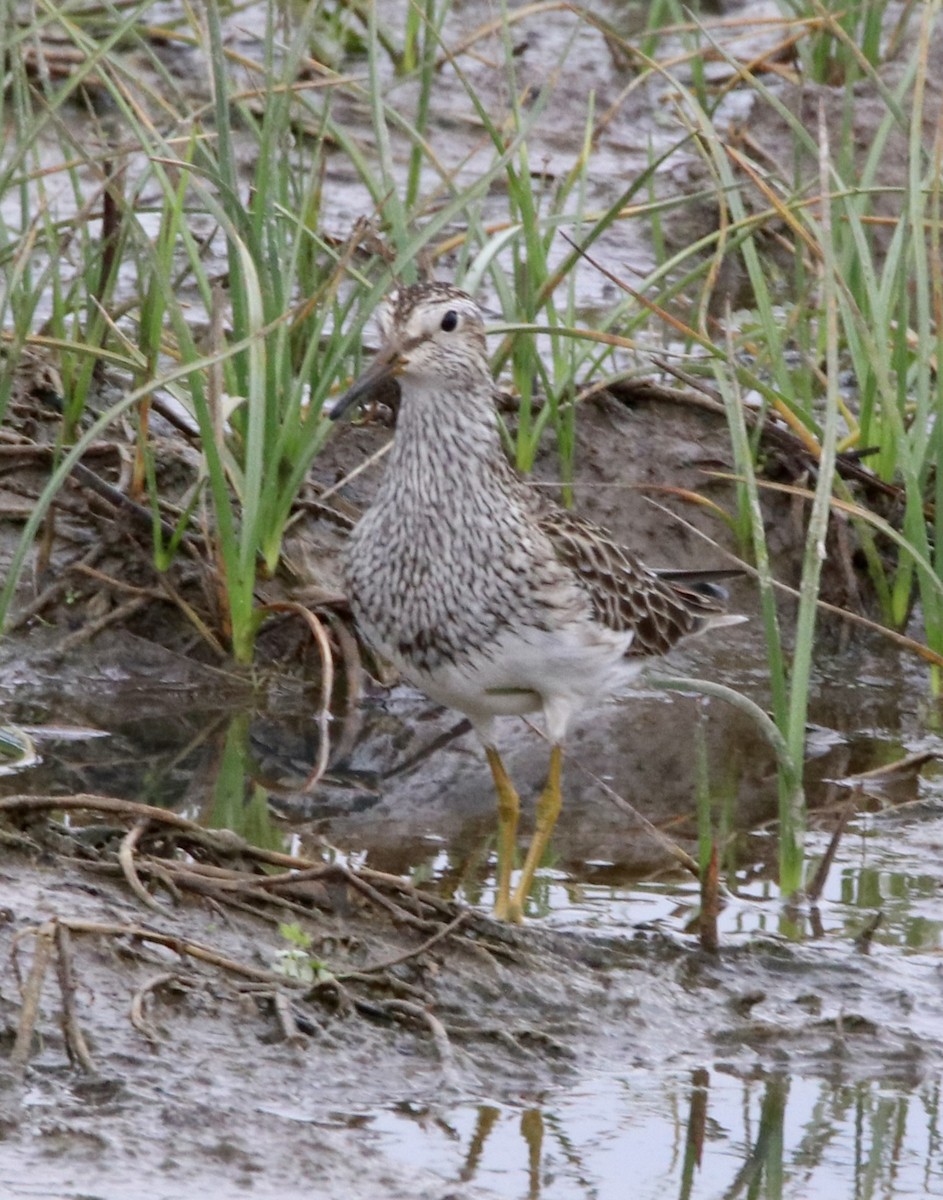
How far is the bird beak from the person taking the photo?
5.12 m

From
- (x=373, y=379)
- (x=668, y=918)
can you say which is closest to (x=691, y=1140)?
(x=668, y=918)

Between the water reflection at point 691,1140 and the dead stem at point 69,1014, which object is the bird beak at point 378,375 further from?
the water reflection at point 691,1140

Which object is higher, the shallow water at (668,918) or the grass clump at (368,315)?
the grass clump at (368,315)

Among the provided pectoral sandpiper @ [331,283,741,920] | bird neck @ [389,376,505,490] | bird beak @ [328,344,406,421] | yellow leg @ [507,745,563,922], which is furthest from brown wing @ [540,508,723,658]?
bird beak @ [328,344,406,421]

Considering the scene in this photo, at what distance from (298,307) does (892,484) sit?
246 cm

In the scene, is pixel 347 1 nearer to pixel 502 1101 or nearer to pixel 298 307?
pixel 298 307

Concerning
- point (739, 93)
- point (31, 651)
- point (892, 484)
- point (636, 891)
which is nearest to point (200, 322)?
point (31, 651)

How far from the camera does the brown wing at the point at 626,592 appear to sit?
17.9ft

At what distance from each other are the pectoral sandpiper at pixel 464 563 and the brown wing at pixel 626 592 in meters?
0.01

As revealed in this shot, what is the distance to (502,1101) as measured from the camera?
4184mm

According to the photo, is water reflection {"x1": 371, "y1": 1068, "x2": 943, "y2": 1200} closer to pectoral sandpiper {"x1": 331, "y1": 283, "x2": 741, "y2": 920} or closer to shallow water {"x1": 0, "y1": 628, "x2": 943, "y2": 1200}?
Answer: shallow water {"x1": 0, "y1": 628, "x2": 943, "y2": 1200}

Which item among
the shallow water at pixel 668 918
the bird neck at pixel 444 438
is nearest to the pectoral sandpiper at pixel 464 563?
the bird neck at pixel 444 438

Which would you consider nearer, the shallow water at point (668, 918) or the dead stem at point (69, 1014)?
the dead stem at point (69, 1014)

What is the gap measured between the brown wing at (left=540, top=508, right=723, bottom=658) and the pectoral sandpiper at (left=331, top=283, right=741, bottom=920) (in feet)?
0.04
